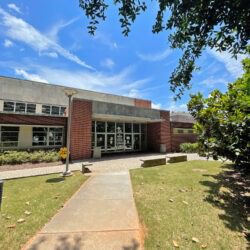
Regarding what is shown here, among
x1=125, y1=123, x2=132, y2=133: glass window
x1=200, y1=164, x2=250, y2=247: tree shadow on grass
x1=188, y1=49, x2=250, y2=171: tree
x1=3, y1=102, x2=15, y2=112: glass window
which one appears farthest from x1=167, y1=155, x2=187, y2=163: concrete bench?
x1=3, y1=102, x2=15, y2=112: glass window

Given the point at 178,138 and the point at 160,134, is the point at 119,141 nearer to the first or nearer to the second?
the point at 160,134

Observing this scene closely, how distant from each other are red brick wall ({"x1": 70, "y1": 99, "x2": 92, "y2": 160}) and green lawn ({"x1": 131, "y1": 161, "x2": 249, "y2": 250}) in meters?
8.36

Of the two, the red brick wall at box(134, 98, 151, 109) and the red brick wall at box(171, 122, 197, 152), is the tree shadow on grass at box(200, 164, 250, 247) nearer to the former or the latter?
the red brick wall at box(171, 122, 197, 152)

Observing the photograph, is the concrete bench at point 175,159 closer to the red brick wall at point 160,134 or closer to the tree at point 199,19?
the red brick wall at point 160,134

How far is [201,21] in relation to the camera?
267 cm

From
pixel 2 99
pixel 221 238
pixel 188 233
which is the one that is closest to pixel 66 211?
pixel 188 233

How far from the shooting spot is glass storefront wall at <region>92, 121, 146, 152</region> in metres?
19.1

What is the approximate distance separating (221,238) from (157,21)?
161 inches

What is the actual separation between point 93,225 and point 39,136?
14.5 metres

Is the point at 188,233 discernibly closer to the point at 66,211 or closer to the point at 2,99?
the point at 66,211

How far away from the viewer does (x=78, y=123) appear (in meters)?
15.4

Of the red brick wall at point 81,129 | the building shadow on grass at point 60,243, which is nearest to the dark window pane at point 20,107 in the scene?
the red brick wall at point 81,129

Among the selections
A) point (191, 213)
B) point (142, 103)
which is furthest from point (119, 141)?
point (142, 103)

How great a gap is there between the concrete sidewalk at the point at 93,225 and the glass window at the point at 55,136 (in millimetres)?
11705
